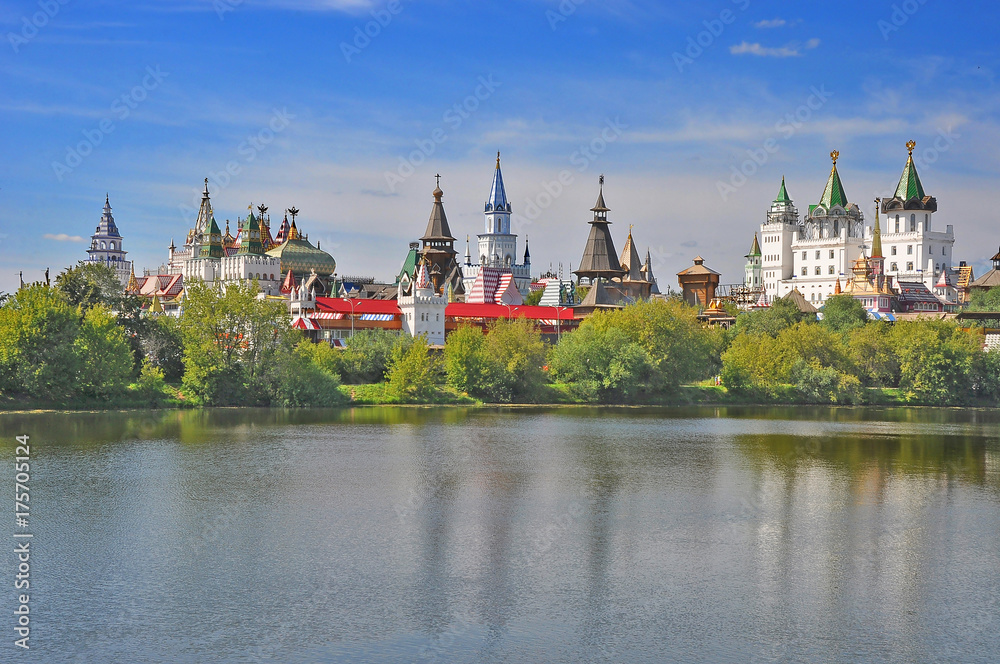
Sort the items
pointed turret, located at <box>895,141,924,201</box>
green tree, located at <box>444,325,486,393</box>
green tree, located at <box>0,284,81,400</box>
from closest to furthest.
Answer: green tree, located at <box>0,284,81,400</box>, green tree, located at <box>444,325,486,393</box>, pointed turret, located at <box>895,141,924,201</box>

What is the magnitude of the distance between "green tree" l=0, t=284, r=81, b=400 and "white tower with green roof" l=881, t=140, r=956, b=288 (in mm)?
88248

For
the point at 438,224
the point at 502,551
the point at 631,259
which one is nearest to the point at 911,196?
the point at 631,259

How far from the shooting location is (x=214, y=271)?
283 ft

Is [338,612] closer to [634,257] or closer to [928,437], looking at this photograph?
[928,437]

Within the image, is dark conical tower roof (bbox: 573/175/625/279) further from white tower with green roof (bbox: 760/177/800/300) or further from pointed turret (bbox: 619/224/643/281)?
white tower with green roof (bbox: 760/177/800/300)

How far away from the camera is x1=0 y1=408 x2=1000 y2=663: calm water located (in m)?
16.0

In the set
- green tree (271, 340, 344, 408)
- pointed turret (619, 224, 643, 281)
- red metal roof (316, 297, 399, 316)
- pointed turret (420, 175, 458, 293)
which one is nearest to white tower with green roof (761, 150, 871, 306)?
pointed turret (619, 224, 643, 281)

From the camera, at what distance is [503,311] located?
77000 mm

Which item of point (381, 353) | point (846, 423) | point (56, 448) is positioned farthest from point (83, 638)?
point (381, 353)

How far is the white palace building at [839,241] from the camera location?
112938 millimetres

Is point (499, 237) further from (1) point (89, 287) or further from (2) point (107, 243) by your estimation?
(1) point (89, 287)

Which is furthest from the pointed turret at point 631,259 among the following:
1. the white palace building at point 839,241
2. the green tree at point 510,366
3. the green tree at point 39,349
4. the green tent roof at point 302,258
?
the green tree at point 39,349

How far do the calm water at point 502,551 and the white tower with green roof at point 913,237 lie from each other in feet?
271

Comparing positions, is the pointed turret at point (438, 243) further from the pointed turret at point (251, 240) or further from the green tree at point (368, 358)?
the green tree at point (368, 358)
